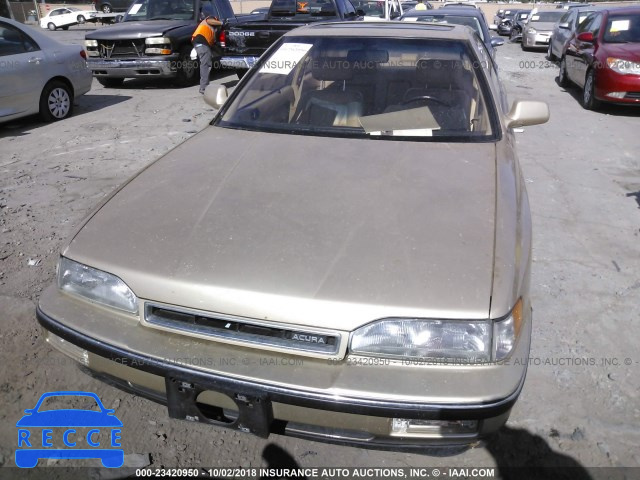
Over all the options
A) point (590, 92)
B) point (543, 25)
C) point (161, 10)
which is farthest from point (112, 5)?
point (590, 92)

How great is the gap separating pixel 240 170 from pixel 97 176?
3395 mm

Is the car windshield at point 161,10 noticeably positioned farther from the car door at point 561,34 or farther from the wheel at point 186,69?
the car door at point 561,34

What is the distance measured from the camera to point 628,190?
5.20 metres

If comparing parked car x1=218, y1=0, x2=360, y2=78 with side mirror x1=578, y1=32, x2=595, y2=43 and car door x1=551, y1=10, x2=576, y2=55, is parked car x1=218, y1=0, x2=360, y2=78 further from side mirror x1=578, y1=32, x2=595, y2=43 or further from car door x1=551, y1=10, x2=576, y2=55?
car door x1=551, y1=10, x2=576, y2=55

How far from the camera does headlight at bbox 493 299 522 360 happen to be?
6.03 feet

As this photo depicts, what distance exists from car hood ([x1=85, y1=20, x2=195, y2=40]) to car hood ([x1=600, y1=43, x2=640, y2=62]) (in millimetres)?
7143

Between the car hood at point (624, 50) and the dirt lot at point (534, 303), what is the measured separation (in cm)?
116

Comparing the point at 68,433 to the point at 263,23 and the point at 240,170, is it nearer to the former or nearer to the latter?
the point at 240,170

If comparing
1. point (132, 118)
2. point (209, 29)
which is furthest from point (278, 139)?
point (209, 29)

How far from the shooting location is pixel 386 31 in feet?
11.7

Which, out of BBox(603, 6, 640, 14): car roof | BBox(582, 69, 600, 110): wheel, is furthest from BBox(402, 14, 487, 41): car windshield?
BBox(603, 6, 640, 14): car roof

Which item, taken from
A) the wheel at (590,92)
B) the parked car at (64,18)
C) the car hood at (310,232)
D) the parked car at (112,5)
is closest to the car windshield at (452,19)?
the wheel at (590,92)

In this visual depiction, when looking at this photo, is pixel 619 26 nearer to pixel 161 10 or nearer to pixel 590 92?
pixel 590 92

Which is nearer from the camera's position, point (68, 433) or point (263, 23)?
point (68, 433)
